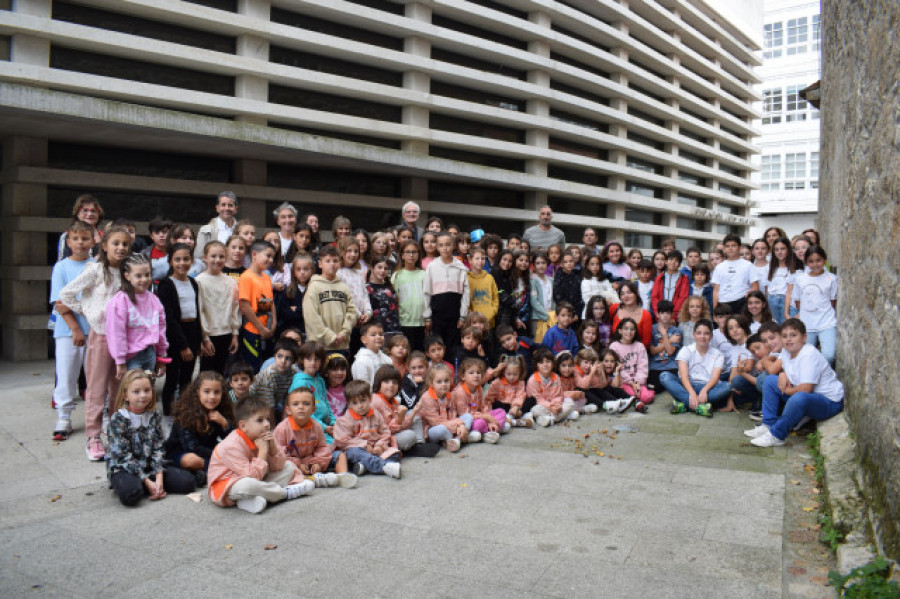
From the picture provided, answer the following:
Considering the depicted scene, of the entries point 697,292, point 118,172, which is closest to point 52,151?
point 118,172

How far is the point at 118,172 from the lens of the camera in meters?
12.7

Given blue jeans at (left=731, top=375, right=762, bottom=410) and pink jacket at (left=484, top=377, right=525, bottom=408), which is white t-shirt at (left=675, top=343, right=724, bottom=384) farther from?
pink jacket at (left=484, top=377, right=525, bottom=408)

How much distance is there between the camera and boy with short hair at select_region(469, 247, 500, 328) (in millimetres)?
8680

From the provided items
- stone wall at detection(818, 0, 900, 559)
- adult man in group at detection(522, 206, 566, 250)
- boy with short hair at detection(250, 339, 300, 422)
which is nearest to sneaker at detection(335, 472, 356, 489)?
boy with short hair at detection(250, 339, 300, 422)

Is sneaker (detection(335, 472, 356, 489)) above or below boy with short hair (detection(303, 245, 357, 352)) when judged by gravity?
below

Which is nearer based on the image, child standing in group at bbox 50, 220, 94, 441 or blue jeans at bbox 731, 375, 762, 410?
child standing in group at bbox 50, 220, 94, 441

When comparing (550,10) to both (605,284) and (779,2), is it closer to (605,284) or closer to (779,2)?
(605,284)

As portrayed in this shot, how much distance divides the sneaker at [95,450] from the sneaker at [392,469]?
251 centimetres

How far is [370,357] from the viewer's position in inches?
272

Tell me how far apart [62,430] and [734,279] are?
8.73m

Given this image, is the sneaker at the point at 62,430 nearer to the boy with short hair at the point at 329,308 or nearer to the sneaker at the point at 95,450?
the sneaker at the point at 95,450

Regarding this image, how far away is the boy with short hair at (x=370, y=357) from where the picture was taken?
685 cm

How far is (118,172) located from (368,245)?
6.94m

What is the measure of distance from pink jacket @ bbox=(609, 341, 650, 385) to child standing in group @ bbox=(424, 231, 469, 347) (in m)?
2.19
